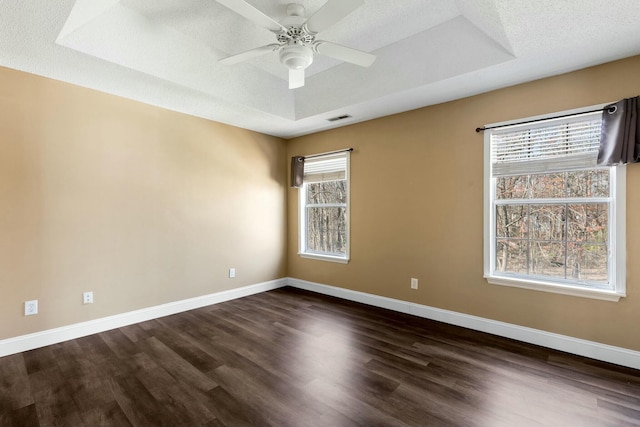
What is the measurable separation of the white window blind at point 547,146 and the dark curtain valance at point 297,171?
2721 mm

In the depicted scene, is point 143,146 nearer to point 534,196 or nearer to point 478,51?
point 478,51

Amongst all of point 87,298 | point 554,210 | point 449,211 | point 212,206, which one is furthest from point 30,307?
point 554,210

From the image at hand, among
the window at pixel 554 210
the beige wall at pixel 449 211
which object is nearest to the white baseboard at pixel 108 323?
the beige wall at pixel 449 211

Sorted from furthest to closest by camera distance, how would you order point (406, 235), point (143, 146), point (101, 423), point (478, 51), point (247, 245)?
point (247, 245), point (406, 235), point (143, 146), point (478, 51), point (101, 423)

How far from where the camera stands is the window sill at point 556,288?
7.96ft

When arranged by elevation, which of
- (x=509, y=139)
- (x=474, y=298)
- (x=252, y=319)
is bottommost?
(x=252, y=319)

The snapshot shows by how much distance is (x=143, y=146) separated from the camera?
11.2ft

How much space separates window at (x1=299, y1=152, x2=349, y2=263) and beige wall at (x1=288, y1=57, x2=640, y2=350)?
6.9 inches

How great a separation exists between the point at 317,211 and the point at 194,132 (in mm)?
2151

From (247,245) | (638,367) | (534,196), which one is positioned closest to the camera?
(638,367)

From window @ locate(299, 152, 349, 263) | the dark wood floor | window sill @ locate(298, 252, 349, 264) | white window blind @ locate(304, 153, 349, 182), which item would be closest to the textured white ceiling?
white window blind @ locate(304, 153, 349, 182)

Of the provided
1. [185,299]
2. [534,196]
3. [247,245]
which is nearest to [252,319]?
[185,299]

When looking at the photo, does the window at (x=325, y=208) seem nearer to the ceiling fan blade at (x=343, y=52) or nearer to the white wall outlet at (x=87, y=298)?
the ceiling fan blade at (x=343, y=52)

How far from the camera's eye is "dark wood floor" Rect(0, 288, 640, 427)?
5.88ft
